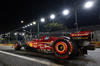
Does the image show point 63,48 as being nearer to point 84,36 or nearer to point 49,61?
point 49,61

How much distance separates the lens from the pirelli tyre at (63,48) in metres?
2.33

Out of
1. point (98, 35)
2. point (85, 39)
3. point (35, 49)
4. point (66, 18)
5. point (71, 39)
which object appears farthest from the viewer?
point (66, 18)

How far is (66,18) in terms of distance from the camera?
31.8 metres

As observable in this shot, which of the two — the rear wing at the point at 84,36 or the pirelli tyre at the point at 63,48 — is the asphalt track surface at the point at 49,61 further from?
the rear wing at the point at 84,36

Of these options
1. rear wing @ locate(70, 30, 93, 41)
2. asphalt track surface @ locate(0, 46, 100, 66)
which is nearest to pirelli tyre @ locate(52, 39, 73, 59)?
asphalt track surface @ locate(0, 46, 100, 66)

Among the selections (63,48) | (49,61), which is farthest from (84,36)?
(49,61)

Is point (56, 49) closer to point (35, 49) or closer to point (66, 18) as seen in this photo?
point (35, 49)

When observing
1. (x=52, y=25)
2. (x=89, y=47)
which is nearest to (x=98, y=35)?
(x=89, y=47)

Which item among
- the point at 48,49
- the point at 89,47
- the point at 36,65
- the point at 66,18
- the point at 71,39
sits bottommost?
the point at 36,65

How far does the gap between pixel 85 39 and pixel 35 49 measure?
8.40ft

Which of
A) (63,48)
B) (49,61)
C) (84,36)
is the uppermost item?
(84,36)

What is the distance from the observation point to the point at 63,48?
8.04 ft

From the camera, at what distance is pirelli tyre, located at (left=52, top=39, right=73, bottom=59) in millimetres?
2330

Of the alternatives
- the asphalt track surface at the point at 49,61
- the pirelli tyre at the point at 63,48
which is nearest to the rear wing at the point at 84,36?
the pirelli tyre at the point at 63,48
